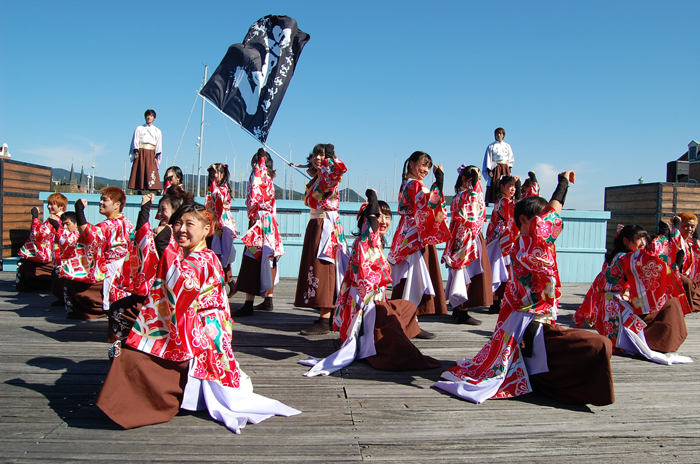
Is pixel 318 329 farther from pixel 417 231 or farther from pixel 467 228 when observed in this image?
pixel 467 228

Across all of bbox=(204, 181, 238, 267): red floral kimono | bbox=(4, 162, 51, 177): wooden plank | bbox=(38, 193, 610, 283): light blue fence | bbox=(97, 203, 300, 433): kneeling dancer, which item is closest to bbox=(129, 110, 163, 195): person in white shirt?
bbox=(38, 193, 610, 283): light blue fence

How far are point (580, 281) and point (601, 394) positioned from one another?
6.75 metres

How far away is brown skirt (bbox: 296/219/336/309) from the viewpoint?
4875 millimetres

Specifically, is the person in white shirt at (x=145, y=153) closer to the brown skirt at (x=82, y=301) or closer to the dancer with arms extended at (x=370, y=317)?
the brown skirt at (x=82, y=301)

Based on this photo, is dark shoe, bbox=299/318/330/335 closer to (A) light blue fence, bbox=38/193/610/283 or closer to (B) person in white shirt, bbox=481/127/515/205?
(A) light blue fence, bbox=38/193/610/283


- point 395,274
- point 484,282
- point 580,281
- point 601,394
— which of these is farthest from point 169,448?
point 580,281

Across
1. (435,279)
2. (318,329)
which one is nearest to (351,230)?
(435,279)

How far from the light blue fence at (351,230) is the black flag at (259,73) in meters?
2.97

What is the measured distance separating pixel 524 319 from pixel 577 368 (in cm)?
40

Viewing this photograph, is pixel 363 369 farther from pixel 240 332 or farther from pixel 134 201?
pixel 134 201

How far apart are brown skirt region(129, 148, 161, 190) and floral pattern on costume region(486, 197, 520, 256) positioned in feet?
18.4

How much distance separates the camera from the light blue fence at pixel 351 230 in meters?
8.86

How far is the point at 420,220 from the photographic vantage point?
15.3 ft

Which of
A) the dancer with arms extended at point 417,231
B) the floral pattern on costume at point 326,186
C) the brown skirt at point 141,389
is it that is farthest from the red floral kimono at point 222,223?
the brown skirt at point 141,389
